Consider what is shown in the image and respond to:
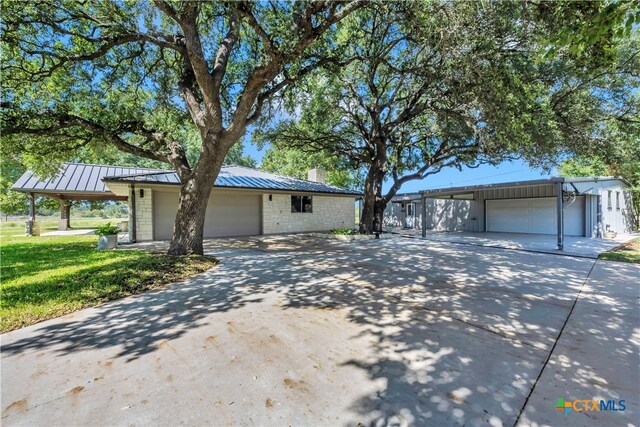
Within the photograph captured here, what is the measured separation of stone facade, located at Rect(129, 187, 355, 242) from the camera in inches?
431

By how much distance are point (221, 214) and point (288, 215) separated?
142 inches

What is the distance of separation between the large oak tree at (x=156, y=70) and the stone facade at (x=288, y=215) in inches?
121

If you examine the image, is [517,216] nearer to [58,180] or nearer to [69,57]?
[69,57]

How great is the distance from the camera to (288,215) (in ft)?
49.6

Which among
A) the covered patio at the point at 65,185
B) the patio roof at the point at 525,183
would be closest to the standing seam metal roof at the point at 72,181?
the covered patio at the point at 65,185

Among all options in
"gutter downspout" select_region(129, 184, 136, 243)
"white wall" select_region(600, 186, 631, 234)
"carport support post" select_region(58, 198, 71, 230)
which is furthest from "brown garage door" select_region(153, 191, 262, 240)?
"white wall" select_region(600, 186, 631, 234)

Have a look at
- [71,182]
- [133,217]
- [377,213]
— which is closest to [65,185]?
[71,182]

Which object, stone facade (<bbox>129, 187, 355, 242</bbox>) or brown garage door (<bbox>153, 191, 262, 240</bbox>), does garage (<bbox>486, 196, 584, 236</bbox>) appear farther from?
brown garage door (<bbox>153, 191, 262, 240</bbox>)

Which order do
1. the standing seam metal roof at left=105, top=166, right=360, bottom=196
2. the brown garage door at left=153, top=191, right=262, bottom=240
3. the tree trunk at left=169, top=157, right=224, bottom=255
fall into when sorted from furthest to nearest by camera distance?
the brown garage door at left=153, top=191, right=262, bottom=240 < the standing seam metal roof at left=105, top=166, right=360, bottom=196 < the tree trunk at left=169, top=157, right=224, bottom=255

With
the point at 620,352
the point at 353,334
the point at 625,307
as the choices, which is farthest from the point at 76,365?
the point at 625,307

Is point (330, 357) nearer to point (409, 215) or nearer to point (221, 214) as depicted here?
point (221, 214)

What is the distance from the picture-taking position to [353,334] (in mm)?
3168

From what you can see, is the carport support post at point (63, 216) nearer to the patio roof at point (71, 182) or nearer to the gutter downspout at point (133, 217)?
the patio roof at point (71, 182)

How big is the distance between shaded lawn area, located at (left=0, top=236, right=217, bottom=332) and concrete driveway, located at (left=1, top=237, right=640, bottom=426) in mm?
416
